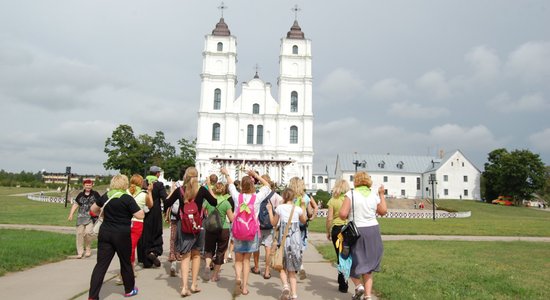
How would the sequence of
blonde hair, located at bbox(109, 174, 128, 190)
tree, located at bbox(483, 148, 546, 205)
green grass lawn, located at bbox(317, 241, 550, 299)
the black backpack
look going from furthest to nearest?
tree, located at bbox(483, 148, 546, 205), the black backpack, green grass lawn, located at bbox(317, 241, 550, 299), blonde hair, located at bbox(109, 174, 128, 190)

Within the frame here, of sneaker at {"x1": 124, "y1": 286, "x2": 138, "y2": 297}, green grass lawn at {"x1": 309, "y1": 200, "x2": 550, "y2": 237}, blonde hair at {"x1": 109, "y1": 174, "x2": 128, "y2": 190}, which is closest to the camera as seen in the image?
blonde hair at {"x1": 109, "y1": 174, "x2": 128, "y2": 190}

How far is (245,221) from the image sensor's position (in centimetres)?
646

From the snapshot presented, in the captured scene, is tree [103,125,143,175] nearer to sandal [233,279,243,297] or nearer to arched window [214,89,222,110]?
arched window [214,89,222,110]

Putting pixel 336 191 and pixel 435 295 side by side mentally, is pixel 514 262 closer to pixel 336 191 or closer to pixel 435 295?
pixel 435 295

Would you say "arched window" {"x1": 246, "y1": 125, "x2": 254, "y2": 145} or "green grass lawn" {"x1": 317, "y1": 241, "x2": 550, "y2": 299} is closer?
"green grass lawn" {"x1": 317, "y1": 241, "x2": 550, "y2": 299}

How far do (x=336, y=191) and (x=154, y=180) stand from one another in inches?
140

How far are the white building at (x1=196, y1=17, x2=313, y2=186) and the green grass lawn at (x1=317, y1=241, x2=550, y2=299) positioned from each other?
1917 inches

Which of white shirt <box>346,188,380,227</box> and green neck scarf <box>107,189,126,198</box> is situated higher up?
green neck scarf <box>107,189,126,198</box>

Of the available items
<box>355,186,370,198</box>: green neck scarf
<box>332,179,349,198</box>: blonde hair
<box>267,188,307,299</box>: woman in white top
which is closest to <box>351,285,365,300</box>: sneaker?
<box>267,188,307,299</box>: woman in white top

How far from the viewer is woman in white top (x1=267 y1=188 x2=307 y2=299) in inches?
243

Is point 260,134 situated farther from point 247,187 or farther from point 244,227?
point 244,227

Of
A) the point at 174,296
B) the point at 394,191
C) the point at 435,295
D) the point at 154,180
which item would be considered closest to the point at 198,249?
→ the point at 174,296

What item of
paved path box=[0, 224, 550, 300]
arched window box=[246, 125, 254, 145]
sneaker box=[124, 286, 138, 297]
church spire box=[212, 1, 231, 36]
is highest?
church spire box=[212, 1, 231, 36]

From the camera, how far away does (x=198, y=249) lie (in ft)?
21.8
